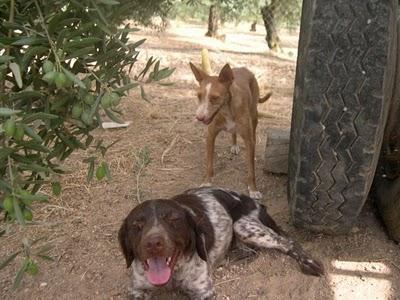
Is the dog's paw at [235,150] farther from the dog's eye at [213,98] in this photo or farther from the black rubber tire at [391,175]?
the black rubber tire at [391,175]

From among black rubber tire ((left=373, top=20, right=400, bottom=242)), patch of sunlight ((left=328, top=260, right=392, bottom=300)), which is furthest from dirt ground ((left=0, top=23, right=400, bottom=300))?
black rubber tire ((left=373, top=20, right=400, bottom=242))

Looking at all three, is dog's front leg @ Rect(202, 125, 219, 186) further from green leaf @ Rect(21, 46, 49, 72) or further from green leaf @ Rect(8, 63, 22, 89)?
green leaf @ Rect(8, 63, 22, 89)

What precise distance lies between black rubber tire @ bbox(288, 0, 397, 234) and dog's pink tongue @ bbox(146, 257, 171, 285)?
34.2 inches

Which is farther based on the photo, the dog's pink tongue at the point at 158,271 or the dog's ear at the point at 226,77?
the dog's ear at the point at 226,77

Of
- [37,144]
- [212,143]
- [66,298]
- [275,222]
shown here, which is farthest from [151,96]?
[37,144]

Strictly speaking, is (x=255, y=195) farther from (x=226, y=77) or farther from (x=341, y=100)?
(x=341, y=100)

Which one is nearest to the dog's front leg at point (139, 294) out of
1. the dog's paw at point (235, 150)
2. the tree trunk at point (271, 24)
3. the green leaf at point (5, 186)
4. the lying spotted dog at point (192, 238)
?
the lying spotted dog at point (192, 238)

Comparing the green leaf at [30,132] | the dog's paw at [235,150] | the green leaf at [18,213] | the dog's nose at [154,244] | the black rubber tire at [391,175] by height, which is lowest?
the dog's paw at [235,150]

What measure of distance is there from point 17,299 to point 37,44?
6.34 feet

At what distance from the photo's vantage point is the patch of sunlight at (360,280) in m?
2.95

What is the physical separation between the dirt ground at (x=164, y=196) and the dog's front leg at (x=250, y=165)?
0.10 metres

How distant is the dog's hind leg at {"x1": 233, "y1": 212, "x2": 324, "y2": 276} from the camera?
3164 mm

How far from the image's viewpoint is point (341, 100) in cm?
254

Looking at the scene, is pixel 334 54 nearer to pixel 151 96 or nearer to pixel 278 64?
pixel 151 96
